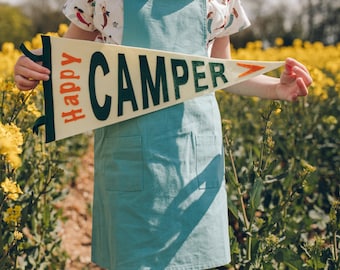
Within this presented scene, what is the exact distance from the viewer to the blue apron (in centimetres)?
169

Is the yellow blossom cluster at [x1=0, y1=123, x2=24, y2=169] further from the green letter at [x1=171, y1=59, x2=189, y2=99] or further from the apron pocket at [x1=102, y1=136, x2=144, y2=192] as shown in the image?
the green letter at [x1=171, y1=59, x2=189, y2=99]

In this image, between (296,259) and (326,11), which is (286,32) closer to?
(326,11)

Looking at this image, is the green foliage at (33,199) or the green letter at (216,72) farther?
the green foliage at (33,199)

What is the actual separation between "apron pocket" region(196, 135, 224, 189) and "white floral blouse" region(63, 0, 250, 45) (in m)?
0.30

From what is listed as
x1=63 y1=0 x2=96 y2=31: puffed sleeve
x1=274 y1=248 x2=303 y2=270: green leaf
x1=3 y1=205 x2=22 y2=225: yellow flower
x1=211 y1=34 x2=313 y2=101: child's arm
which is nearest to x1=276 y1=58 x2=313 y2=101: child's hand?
x1=211 y1=34 x2=313 y2=101: child's arm

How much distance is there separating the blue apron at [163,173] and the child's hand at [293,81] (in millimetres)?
226

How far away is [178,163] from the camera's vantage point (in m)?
1.71

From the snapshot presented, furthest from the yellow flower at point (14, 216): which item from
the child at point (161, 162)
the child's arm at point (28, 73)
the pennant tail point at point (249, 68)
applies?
the pennant tail point at point (249, 68)

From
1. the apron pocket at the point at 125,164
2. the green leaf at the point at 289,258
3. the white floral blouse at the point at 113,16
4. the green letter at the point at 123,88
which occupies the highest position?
the white floral blouse at the point at 113,16

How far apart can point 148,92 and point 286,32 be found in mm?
24772

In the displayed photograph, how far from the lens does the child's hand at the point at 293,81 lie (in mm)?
1758

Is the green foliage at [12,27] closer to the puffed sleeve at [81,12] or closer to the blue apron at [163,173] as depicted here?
the puffed sleeve at [81,12]

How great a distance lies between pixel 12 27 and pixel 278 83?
18.1 m

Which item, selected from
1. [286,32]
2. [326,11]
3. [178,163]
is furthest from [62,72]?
[326,11]
